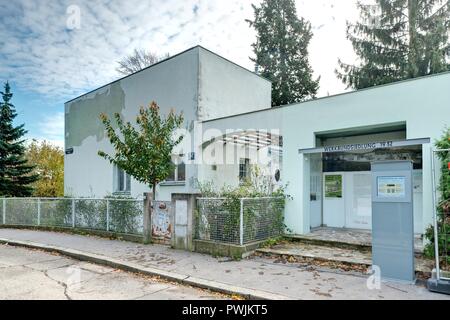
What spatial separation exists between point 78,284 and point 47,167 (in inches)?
825

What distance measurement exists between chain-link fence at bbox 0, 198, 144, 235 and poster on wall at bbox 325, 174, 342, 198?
19.5ft

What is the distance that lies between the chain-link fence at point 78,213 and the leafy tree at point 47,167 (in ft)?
27.6

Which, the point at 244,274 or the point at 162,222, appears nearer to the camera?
the point at 244,274

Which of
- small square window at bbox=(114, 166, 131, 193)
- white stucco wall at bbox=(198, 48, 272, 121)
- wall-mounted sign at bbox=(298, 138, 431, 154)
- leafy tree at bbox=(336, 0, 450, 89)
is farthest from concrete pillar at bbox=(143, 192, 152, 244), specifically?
leafy tree at bbox=(336, 0, 450, 89)

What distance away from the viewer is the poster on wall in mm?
10352

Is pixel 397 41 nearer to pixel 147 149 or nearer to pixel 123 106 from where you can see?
pixel 123 106

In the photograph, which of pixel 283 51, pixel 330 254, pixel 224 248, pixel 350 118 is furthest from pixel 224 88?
pixel 283 51

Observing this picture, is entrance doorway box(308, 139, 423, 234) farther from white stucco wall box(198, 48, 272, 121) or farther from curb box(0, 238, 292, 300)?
curb box(0, 238, 292, 300)

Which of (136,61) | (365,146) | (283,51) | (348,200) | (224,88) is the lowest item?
(348,200)

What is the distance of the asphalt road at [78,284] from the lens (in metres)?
5.15

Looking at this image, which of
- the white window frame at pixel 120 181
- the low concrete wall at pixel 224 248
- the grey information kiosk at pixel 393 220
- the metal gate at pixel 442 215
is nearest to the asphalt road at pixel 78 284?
the low concrete wall at pixel 224 248

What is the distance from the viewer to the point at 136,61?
26.5 m

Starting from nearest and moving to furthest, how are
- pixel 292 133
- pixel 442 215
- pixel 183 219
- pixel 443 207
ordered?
1. pixel 443 207
2. pixel 442 215
3. pixel 183 219
4. pixel 292 133
